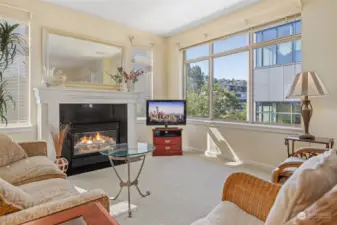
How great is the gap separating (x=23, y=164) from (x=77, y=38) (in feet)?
8.66

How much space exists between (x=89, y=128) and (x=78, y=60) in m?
1.29

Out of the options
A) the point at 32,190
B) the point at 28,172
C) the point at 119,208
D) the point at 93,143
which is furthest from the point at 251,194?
the point at 93,143

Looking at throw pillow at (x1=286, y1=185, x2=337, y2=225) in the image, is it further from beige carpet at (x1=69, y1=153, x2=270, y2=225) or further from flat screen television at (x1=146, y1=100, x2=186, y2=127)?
flat screen television at (x1=146, y1=100, x2=186, y2=127)

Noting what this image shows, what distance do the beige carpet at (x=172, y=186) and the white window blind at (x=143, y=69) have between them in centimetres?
135

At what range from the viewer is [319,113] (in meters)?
3.12

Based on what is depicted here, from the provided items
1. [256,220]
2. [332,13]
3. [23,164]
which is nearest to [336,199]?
[256,220]

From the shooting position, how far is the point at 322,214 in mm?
675

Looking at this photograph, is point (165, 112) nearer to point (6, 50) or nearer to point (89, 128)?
point (89, 128)

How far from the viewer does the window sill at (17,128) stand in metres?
3.25

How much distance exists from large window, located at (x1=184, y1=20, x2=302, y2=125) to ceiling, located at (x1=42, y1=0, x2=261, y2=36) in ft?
1.91

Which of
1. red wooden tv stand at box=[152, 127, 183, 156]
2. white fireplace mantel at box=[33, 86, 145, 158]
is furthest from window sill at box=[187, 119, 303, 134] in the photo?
white fireplace mantel at box=[33, 86, 145, 158]

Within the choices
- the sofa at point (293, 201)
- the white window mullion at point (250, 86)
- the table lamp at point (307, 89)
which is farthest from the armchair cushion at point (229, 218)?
the white window mullion at point (250, 86)

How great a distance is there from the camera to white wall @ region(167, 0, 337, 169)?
3000mm

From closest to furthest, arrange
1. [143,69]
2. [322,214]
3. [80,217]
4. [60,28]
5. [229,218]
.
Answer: [322,214], [80,217], [229,218], [60,28], [143,69]
